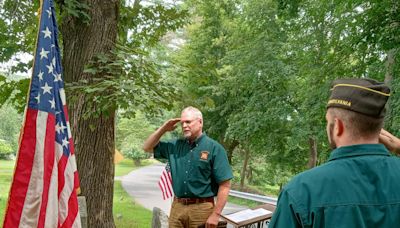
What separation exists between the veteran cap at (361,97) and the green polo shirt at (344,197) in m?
0.20

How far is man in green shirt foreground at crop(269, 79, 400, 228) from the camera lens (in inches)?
63.6

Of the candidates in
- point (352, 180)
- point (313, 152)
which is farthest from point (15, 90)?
point (313, 152)

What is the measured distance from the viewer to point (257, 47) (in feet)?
60.7

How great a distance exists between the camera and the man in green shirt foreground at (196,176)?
452 cm

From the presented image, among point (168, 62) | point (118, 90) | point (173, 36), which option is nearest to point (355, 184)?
point (118, 90)

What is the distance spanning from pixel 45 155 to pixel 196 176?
1719mm

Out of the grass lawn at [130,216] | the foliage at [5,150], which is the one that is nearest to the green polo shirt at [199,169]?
the grass lawn at [130,216]

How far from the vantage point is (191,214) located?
4.52 meters

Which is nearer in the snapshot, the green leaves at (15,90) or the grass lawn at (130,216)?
the green leaves at (15,90)

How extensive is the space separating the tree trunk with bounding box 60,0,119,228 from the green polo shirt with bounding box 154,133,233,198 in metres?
1.16

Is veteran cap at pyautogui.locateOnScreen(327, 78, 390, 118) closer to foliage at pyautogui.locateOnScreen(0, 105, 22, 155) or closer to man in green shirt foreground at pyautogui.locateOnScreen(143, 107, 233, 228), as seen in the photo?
man in green shirt foreground at pyautogui.locateOnScreen(143, 107, 233, 228)

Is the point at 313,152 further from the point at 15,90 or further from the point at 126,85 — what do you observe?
the point at 126,85

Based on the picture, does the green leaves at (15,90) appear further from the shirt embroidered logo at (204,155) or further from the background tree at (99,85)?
the shirt embroidered logo at (204,155)

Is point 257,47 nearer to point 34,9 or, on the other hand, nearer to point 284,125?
point 284,125
